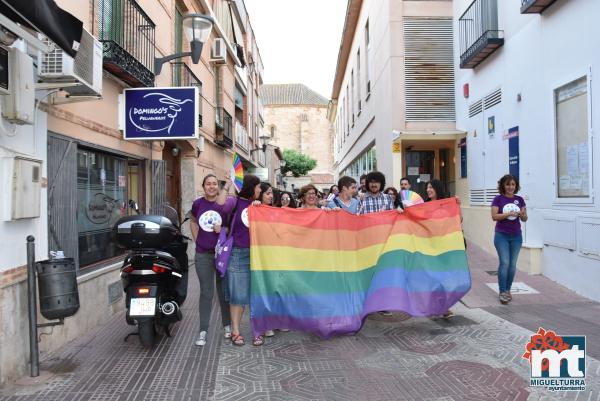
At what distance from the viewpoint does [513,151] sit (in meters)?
10.3

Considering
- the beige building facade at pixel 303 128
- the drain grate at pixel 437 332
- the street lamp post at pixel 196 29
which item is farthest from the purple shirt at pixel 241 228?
the beige building facade at pixel 303 128

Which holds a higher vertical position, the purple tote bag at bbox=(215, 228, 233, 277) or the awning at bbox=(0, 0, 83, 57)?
the awning at bbox=(0, 0, 83, 57)

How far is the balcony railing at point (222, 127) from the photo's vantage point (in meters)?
15.6

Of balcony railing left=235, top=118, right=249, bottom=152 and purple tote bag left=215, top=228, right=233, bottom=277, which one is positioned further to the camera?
balcony railing left=235, top=118, right=249, bottom=152

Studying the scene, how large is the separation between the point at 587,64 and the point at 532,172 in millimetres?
2516

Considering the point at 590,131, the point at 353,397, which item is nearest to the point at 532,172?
the point at 590,131

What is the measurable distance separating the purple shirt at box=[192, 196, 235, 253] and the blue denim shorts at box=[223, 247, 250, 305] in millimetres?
281

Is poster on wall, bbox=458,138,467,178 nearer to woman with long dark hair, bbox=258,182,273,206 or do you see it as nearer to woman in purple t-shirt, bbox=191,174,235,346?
woman with long dark hair, bbox=258,182,273,206

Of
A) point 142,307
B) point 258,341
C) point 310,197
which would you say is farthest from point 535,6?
point 142,307

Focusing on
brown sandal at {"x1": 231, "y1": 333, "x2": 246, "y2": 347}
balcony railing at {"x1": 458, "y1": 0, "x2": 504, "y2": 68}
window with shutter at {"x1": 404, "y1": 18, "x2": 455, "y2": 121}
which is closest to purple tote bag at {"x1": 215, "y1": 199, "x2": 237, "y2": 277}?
brown sandal at {"x1": 231, "y1": 333, "x2": 246, "y2": 347}

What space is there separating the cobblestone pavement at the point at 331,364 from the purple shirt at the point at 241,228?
1.15 m

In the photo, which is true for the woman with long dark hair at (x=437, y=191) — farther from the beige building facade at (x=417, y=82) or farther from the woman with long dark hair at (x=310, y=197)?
the beige building facade at (x=417, y=82)

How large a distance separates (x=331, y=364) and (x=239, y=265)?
58.8 inches

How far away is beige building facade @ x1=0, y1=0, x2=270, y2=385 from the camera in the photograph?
471 centimetres
